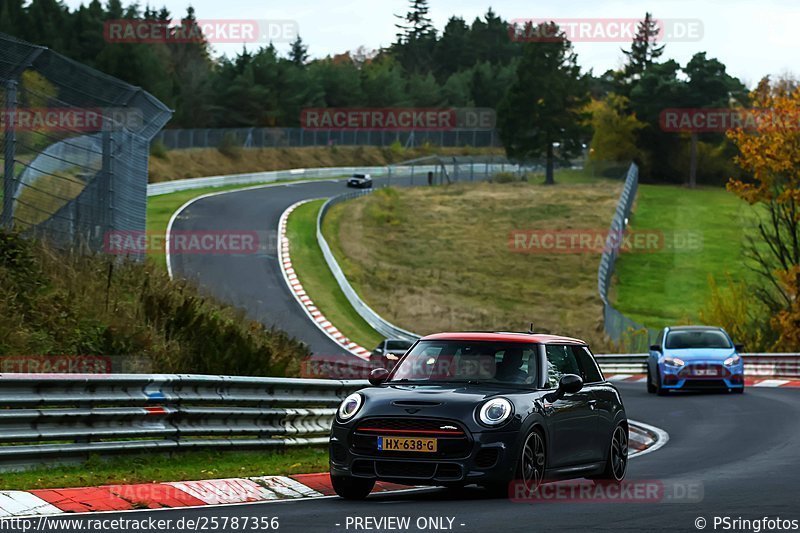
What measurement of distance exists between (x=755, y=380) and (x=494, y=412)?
27.9 meters

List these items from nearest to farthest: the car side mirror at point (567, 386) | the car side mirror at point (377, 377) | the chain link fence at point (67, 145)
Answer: the car side mirror at point (567, 386) → the car side mirror at point (377, 377) → the chain link fence at point (67, 145)

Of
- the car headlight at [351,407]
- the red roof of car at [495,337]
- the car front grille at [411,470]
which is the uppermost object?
the red roof of car at [495,337]

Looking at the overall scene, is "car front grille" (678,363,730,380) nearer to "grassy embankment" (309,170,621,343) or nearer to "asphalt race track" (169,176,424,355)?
"asphalt race track" (169,176,424,355)

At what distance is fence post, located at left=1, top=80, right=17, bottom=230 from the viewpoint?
16562 mm

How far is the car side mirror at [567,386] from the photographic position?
461 inches

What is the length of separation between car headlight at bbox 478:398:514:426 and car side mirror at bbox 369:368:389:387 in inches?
50.2

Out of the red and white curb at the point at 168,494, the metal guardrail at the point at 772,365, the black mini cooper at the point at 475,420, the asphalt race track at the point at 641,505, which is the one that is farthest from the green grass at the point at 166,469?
the metal guardrail at the point at 772,365

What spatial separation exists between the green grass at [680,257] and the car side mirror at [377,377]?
51246 mm
